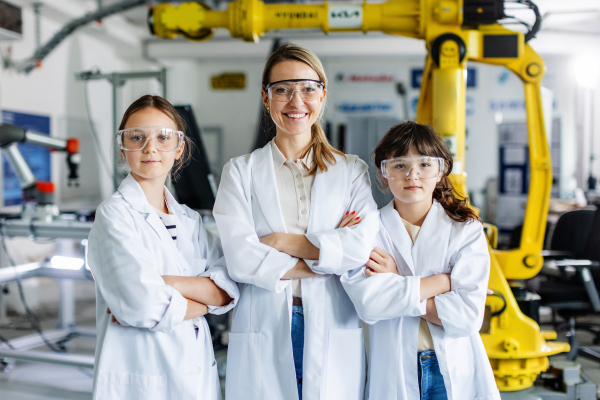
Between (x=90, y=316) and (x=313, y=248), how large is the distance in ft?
13.7

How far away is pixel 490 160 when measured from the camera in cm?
931

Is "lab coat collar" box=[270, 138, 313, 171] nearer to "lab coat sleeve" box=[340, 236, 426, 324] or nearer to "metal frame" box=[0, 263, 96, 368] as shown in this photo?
"lab coat sleeve" box=[340, 236, 426, 324]

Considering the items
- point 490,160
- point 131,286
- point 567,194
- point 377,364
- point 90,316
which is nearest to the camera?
point 131,286

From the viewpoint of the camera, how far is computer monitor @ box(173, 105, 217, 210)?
2.43m

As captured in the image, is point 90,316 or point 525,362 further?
point 90,316

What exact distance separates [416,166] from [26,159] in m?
6.02

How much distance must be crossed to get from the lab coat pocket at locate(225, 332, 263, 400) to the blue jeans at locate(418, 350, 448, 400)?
0.52 meters

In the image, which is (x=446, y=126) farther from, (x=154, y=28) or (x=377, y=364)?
(x=154, y=28)

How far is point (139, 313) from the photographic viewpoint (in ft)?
4.20

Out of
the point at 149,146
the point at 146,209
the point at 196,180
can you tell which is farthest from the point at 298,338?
the point at 196,180

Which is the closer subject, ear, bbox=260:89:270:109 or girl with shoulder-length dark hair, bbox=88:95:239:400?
girl with shoulder-length dark hair, bbox=88:95:239:400

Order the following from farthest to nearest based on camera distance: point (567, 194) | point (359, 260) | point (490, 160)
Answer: point (490, 160) → point (567, 194) → point (359, 260)

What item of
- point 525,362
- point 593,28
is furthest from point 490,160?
point 525,362

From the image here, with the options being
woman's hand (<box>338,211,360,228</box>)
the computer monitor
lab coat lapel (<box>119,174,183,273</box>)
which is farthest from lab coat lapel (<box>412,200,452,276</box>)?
the computer monitor
